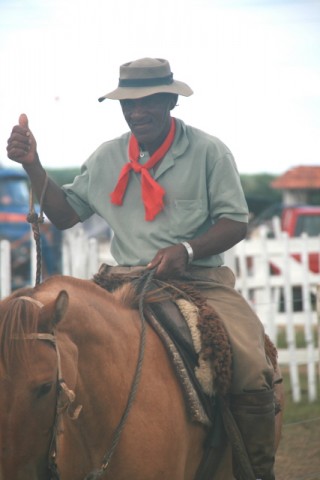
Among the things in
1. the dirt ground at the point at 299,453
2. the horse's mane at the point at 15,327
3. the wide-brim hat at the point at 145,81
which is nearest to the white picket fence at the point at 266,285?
the dirt ground at the point at 299,453

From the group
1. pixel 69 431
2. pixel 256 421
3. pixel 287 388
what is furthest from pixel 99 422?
pixel 287 388

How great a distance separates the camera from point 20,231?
835 inches

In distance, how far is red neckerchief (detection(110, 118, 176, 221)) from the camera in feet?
14.6

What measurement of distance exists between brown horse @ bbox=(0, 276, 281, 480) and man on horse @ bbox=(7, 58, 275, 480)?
1.01 feet

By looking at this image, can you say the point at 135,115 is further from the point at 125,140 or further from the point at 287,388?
the point at 287,388

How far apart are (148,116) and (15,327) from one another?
4.86 feet

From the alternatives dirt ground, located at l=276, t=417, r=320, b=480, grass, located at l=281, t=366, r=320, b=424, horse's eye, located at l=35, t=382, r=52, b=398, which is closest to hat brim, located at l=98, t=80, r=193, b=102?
horse's eye, located at l=35, t=382, r=52, b=398

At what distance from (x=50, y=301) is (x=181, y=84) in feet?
4.83

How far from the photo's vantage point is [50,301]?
362 centimetres

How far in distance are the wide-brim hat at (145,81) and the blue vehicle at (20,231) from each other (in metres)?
13.2

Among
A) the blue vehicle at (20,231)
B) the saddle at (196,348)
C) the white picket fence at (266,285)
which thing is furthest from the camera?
the blue vehicle at (20,231)

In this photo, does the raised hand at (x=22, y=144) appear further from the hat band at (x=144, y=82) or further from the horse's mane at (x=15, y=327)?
the horse's mane at (x=15, y=327)

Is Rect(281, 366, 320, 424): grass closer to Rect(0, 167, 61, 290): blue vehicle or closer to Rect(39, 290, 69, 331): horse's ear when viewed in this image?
Rect(39, 290, 69, 331): horse's ear

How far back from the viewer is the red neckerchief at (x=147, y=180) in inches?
175
